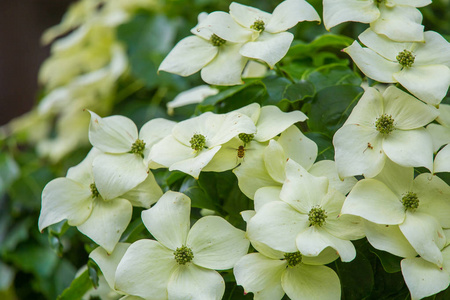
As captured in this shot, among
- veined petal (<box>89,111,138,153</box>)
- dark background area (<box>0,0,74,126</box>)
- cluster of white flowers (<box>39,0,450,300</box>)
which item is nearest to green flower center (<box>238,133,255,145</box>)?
cluster of white flowers (<box>39,0,450,300</box>)

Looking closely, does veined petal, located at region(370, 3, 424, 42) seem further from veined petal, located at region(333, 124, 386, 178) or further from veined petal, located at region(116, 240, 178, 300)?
veined petal, located at region(116, 240, 178, 300)

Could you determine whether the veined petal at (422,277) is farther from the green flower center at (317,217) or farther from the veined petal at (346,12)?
the veined petal at (346,12)

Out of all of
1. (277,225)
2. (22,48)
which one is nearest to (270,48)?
(277,225)

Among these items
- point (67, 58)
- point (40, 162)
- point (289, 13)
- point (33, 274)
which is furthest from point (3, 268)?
point (289, 13)

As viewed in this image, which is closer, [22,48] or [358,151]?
[358,151]

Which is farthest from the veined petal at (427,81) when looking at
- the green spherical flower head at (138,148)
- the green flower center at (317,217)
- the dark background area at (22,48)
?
the dark background area at (22,48)

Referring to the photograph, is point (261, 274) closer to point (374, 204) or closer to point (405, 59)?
point (374, 204)
